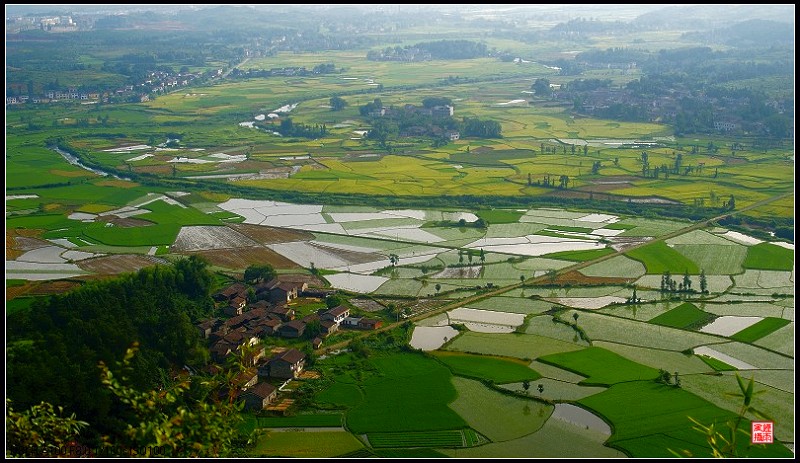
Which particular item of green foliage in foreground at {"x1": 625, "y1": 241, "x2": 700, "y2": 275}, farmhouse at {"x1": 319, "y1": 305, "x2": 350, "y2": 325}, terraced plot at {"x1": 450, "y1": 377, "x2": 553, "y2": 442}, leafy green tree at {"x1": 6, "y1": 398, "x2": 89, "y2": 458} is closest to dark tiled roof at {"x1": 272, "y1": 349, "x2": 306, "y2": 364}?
farmhouse at {"x1": 319, "y1": 305, "x2": 350, "y2": 325}

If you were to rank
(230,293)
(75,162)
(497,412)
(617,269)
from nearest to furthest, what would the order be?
(497,412) → (230,293) → (617,269) → (75,162)

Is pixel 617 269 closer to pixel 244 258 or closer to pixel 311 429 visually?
pixel 244 258

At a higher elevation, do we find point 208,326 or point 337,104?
point 337,104

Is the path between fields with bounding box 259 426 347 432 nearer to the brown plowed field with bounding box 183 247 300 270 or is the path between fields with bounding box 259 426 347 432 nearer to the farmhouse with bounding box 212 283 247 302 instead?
the farmhouse with bounding box 212 283 247 302

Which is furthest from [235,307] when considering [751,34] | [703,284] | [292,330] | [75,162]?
[751,34]

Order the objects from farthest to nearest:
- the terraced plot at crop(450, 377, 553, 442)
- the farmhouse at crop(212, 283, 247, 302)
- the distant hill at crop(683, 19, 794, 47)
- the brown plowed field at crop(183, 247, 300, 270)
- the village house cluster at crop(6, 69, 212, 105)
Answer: the distant hill at crop(683, 19, 794, 47) < the village house cluster at crop(6, 69, 212, 105) < the brown plowed field at crop(183, 247, 300, 270) < the farmhouse at crop(212, 283, 247, 302) < the terraced plot at crop(450, 377, 553, 442)

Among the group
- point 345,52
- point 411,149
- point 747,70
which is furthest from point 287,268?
point 345,52
